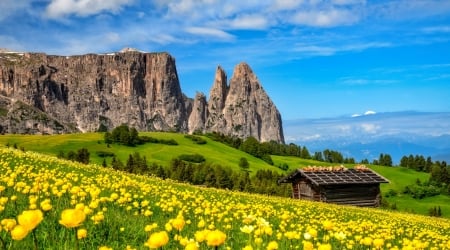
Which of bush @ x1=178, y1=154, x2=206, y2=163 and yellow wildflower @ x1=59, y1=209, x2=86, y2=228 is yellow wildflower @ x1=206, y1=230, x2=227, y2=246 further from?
bush @ x1=178, y1=154, x2=206, y2=163

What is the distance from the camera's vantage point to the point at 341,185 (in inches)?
2430

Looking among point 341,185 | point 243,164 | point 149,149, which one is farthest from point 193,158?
point 341,185

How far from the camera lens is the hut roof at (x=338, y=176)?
6013cm

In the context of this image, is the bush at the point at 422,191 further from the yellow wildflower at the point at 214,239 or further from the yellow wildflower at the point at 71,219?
the yellow wildflower at the point at 71,219

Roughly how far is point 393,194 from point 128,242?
Answer: 120 meters

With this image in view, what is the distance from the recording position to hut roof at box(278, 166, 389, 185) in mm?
60128

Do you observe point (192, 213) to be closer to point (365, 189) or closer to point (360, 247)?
point (360, 247)

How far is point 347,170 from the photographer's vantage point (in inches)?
2576

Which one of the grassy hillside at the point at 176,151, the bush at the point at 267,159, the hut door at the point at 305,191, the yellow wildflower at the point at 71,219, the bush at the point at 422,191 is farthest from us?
the bush at the point at 267,159

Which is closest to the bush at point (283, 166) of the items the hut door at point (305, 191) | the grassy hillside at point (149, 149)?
the grassy hillside at point (149, 149)

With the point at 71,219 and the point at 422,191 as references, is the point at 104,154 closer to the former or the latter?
the point at 422,191

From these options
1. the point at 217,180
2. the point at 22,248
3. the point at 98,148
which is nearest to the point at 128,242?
the point at 22,248

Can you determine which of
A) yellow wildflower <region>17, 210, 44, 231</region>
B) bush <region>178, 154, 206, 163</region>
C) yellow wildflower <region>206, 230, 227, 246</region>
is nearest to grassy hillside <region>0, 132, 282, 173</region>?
bush <region>178, 154, 206, 163</region>

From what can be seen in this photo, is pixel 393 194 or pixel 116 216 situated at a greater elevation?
pixel 116 216
